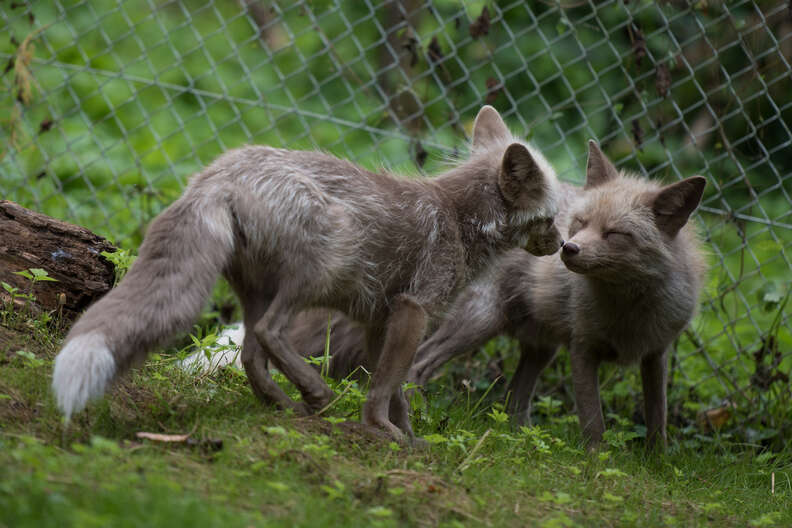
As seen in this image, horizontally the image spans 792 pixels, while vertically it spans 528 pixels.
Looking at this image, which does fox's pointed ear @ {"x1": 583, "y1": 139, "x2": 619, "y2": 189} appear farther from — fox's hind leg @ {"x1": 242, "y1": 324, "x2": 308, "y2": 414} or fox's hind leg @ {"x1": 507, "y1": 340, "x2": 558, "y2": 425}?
fox's hind leg @ {"x1": 242, "y1": 324, "x2": 308, "y2": 414}

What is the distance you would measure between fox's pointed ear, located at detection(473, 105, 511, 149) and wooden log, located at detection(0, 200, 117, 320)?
222cm

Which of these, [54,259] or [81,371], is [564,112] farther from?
[81,371]

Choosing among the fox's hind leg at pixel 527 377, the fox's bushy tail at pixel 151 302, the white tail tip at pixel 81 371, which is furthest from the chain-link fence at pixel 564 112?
the white tail tip at pixel 81 371

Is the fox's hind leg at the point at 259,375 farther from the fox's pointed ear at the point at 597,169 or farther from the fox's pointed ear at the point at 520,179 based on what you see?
the fox's pointed ear at the point at 597,169

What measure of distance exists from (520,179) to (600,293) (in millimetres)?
1191

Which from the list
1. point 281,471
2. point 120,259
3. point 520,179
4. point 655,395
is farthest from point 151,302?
point 655,395

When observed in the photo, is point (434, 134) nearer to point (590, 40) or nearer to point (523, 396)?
point (590, 40)

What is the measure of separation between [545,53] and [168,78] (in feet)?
13.2

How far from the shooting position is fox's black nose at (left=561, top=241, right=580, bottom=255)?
15.7ft

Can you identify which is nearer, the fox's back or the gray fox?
the fox's back

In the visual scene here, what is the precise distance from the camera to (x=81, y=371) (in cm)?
306

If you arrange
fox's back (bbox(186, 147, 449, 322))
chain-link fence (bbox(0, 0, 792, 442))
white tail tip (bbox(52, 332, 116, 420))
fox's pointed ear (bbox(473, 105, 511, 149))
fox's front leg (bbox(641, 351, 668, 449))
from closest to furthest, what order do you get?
white tail tip (bbox(52, 332, 116, 420)), fox's back (bbox(186, 147, 449, 322)), fox's pointed ear (bbox(473, 105, 511, 149)), fox's front leg (bbox(641, 351, 668, 449)), chain-link fence (bbox(0, 0, 792, 442))

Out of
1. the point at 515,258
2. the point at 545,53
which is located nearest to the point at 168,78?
the point at 545,53

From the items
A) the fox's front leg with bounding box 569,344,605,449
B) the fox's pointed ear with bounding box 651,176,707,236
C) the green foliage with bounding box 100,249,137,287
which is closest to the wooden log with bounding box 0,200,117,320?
the green foliage with bounding box 100,249,137,287
